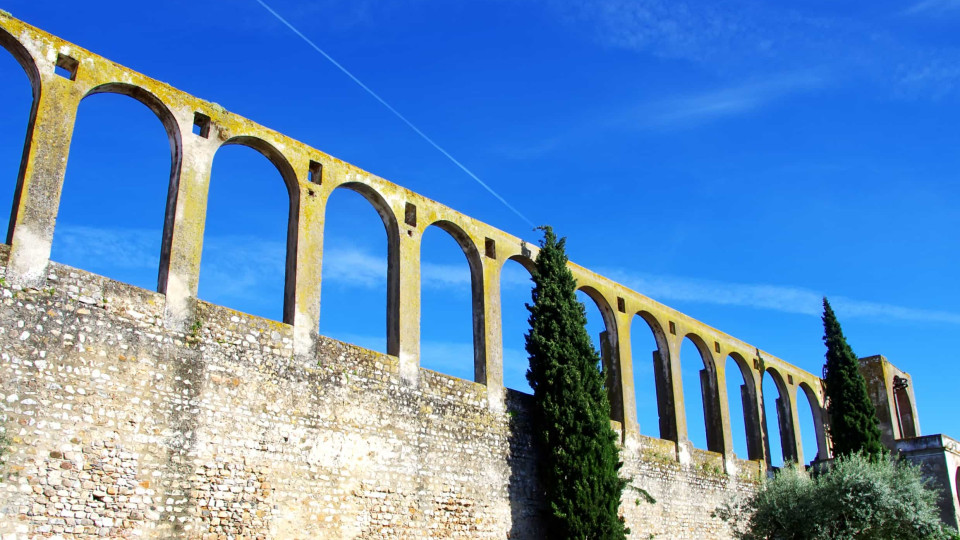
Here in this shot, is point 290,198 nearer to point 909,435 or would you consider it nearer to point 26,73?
point 26,73

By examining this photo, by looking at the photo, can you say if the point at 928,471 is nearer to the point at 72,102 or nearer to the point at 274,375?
the point at 274,375

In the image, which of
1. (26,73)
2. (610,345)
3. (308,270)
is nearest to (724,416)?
(610,345)

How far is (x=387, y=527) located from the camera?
14180mm

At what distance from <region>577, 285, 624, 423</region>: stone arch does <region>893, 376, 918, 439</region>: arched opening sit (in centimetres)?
1935

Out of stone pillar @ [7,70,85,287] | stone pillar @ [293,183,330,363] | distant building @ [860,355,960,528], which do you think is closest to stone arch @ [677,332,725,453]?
distant building @ [860,355,960,528]

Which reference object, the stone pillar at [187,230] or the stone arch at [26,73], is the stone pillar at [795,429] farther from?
the stone arch at [26,73]

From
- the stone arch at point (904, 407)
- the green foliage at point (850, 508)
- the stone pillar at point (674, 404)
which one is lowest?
the green foliage at point (850, 508)

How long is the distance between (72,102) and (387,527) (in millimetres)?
8522

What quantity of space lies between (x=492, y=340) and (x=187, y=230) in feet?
24.2

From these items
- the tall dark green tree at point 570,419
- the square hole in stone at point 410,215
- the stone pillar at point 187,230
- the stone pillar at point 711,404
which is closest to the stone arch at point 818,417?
the stone pillar at point 711,404

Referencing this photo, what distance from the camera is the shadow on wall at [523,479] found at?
16656mm

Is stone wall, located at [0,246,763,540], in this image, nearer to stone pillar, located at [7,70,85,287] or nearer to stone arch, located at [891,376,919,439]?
stone pillar, located at [7,70,85,287]

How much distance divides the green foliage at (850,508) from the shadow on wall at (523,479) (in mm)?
7817

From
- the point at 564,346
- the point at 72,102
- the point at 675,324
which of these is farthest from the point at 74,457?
the point at 675,324
